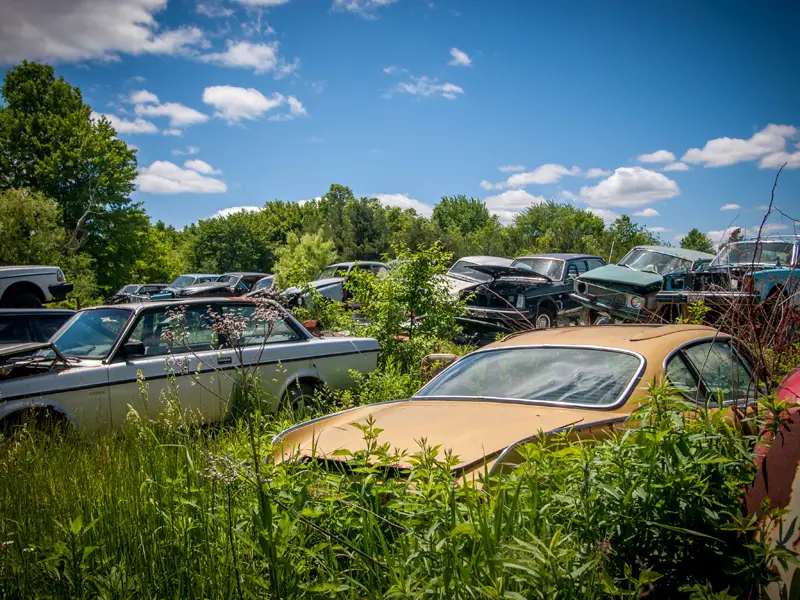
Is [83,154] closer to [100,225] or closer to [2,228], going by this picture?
[100,225]

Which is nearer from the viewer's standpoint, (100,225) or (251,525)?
(251,525)

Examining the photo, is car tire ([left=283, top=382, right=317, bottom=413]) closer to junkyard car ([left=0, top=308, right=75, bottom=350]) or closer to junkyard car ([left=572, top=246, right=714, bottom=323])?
junkyard car ([left=0, top=308, right=75, bottom=350])

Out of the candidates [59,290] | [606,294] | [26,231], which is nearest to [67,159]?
[26,231]

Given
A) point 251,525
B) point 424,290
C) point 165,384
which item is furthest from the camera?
point 424,290

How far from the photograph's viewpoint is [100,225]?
39562mm

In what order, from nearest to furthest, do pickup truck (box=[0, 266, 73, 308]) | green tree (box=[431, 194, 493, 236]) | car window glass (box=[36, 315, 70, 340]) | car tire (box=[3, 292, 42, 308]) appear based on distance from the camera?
1. car window glass (box=[36, 315, 70, 340])
2. pickup truck (box=[0, 266, 73, 308])
3. car tire (box=[3, 292, 42, 308])
4. green tree (box=[431, 194, 493, 236])

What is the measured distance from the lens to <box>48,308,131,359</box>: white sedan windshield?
19.1ft

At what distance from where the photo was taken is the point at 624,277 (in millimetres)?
11625

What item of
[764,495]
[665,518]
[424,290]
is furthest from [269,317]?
[424,290]

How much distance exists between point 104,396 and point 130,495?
3020 mm

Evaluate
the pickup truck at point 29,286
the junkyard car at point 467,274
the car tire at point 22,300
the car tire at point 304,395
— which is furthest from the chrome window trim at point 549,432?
the car tire at point 22,300

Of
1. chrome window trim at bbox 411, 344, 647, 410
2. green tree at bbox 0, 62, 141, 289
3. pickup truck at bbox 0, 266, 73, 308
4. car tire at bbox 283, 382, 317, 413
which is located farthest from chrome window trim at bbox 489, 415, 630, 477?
green tree at bbox 0, 62, 141, 289

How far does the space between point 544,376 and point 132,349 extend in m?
4.03

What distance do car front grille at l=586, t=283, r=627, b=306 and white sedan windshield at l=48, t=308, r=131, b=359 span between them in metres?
8.85
